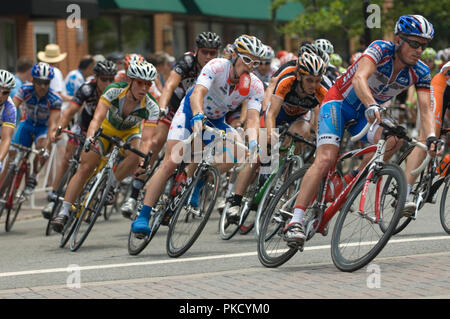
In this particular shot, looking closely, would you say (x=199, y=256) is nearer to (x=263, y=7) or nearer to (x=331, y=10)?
(x=331, y=10)

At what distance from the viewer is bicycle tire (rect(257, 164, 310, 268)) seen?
807 centimetres

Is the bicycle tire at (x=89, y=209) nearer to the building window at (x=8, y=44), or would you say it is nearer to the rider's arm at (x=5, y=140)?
the rider's arm at (x=5, y=140)

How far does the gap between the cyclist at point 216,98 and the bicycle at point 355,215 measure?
3.99ft

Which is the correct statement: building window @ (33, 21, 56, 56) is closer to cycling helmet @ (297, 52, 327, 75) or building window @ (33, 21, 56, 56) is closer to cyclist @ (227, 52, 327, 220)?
cyclist @ (227, 52, 327, 220)

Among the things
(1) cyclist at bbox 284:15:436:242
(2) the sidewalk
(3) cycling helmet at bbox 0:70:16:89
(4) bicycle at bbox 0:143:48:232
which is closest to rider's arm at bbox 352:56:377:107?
(1) cyclist at bbox 284:15:436:242

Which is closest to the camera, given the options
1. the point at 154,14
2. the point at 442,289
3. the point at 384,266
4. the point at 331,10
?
the point at 442,289

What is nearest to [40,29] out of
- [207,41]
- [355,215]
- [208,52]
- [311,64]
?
[208,52]

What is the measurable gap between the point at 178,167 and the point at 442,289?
349cm

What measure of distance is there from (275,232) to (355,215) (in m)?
0.90

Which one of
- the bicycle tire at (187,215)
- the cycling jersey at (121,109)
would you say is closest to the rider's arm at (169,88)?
the cycling jersey at (121,109)

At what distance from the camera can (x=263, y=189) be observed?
997 cm

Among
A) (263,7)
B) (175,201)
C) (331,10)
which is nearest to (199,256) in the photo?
(175,201)

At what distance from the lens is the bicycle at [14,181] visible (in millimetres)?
12234

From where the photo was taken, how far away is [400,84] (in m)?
8.28
